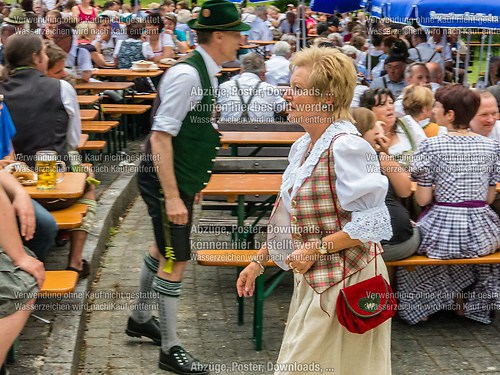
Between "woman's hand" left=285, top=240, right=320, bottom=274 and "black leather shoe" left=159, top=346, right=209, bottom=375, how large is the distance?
153 centimetres

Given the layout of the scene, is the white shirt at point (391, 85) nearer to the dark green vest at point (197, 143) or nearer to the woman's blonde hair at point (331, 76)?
the dark green vest at point (197, 143)

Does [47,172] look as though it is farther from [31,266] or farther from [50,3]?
[50,3]

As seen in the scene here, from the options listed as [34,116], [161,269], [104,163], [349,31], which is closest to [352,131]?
[161,269]

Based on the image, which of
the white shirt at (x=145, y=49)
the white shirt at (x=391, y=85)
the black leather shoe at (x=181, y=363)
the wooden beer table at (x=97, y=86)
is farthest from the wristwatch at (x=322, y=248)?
the white shirt at (x=145, y=49)

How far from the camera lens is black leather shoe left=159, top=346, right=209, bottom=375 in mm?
4473

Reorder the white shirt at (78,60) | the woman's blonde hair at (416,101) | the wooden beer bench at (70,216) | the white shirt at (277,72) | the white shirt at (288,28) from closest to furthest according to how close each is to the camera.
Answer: the wooden beer bench at (70,216), the woman's blonde hair at (416,101), the white shirt at (78,60), the white shirt at (277,72), the white shirt at (288,28)

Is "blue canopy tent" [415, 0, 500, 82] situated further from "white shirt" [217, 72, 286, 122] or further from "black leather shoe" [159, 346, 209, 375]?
"black leather shoe" [159, 346, 209, 375]

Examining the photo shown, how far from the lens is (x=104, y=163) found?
31.1 feet

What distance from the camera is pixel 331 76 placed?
310cm

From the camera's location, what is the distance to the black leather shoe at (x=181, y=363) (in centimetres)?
447

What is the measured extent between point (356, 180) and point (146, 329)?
2259 millimetres

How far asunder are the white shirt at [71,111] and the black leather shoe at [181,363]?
1.99m

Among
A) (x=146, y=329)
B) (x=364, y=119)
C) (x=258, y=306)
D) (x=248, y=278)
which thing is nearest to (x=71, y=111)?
(x=146, y=329)

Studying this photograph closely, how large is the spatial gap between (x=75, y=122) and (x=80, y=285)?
1177 mm
